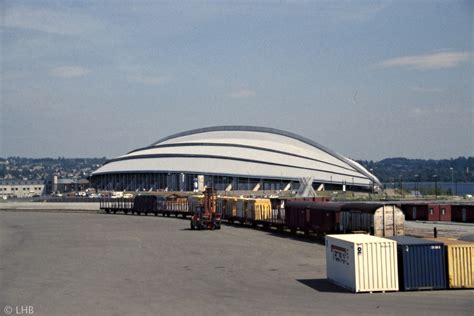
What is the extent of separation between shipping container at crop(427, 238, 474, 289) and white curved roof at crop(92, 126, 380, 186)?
457 feet

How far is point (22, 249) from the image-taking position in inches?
1779

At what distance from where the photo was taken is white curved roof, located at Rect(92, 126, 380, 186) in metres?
169

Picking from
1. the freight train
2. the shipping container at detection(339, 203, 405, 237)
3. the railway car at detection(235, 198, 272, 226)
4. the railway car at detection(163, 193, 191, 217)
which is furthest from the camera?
the railway car at detection(163, 193, 191, 217)

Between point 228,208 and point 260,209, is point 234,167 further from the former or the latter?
point 260,209

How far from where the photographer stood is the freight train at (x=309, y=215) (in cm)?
4269

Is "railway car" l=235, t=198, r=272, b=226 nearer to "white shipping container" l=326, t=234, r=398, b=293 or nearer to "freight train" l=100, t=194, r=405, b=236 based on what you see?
"freight train" l=100, t=194, r=405, b=236

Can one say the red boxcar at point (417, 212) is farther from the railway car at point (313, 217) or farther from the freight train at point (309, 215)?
the railway car at point (313, 217)

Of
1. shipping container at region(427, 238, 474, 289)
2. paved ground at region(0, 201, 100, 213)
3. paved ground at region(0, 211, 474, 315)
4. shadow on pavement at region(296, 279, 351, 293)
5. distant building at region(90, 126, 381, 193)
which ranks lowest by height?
shadow on pavement at region(296, 279, 351, 293)

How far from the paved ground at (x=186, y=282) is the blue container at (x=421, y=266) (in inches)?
29.8

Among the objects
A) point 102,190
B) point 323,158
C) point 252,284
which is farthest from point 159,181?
point 252,284

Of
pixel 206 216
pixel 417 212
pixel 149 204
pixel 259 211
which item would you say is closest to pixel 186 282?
pixel 206 216

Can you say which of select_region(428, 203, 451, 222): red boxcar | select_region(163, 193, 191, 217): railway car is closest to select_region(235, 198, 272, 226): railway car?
select_region(428, 203, 451, 222): red boxcar

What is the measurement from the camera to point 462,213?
69.2 metres

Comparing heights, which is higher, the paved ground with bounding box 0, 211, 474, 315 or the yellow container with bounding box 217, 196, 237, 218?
the yellow container with bounding box 217, 196, 237, 218
